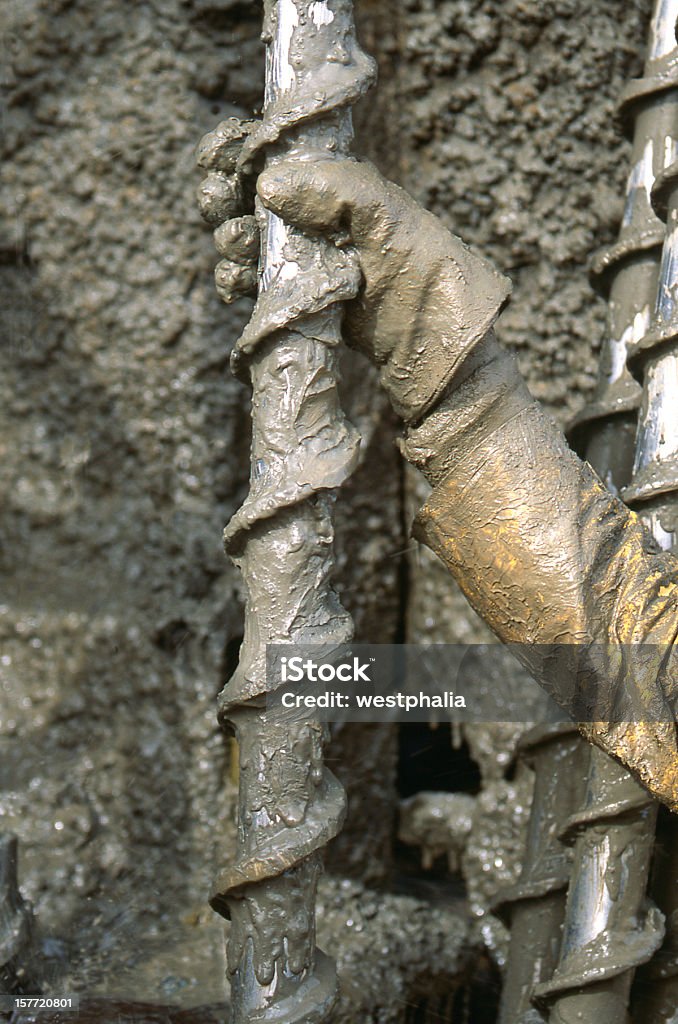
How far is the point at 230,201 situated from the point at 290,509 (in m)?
0.27

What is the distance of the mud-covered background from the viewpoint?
156 centimetres

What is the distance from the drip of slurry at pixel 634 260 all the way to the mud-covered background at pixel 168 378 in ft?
0.86

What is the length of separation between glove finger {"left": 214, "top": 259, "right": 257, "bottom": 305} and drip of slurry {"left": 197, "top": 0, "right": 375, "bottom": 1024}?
0.06m

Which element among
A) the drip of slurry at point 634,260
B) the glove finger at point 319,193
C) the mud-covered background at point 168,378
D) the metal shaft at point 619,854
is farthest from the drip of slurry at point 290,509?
the mud-covered background at point 168,378

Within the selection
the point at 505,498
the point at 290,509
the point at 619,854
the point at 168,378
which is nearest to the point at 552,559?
the point at 505,498

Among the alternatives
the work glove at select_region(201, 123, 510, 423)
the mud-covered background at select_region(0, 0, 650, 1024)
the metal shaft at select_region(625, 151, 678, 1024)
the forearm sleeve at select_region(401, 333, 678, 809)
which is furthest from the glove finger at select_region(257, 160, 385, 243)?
the mud-covered background at select_region(0, 0, 650, 1024)

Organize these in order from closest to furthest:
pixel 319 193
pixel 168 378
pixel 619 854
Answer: pixel 319 193, pixel 619 854, pixel 168 378

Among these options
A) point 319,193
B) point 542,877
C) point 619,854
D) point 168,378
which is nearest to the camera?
point 319,193

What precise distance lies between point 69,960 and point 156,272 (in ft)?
2.63

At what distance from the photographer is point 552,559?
40.2 inches

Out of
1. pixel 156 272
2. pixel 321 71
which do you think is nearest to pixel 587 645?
pixel 321 71

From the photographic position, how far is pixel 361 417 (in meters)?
1.62

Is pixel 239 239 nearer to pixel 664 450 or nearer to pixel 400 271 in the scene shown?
pixel 400 271

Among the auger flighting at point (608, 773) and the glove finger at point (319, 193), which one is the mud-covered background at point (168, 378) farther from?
the glove finger at point (319, 193)
